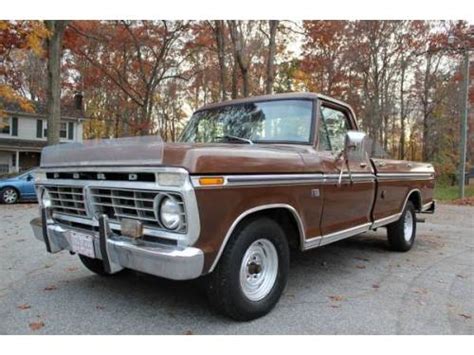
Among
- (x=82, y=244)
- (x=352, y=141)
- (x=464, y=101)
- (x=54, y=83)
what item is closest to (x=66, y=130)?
(x=54, y=83)

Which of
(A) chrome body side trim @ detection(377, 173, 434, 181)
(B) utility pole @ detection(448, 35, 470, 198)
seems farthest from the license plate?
(B) utility pole @ detection(448, 35, 470, 198)

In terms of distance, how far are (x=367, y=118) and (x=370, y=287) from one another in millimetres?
25963

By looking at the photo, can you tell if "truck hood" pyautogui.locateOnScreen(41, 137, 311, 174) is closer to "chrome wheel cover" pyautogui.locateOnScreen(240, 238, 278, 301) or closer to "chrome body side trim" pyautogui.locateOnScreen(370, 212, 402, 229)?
"chrome wheel cover" pyautogui.locateOnScreen(240, 238, 278, 301)

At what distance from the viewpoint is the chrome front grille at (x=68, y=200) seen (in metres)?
3.52

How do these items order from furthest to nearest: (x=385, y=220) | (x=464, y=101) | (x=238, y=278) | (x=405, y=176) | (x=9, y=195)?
1. (x=464, y=101)
2. (x=9, y=195)
3. (x=405, y=176)
4. (x=385, y=220)
5. (x=238, y=278)

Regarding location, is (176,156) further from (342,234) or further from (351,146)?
(342,234)

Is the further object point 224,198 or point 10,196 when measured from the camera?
point 10,196

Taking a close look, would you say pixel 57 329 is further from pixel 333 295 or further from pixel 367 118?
pixel 367 118

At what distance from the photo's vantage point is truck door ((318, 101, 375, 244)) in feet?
13.4

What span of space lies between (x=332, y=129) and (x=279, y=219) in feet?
4.87

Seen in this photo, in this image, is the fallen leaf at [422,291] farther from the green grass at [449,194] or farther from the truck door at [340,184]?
the green grass at [449,194]

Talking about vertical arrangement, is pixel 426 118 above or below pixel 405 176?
above

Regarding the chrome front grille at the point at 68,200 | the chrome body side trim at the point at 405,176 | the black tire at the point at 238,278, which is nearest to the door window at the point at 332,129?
the chrome body side trim at the point at 405,176

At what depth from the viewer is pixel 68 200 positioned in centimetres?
366
